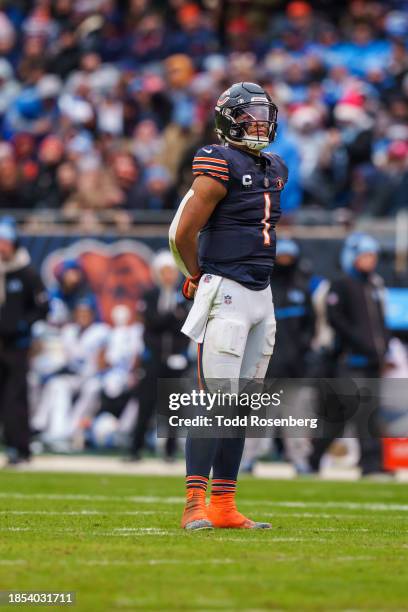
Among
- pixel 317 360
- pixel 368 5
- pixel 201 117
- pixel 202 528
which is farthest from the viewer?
pixel 368 5

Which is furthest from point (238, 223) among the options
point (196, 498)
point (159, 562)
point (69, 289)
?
point (69, 289)

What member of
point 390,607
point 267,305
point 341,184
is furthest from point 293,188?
point 390,607

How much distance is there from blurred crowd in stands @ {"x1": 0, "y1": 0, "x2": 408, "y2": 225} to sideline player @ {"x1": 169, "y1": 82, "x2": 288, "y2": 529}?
28.5ft

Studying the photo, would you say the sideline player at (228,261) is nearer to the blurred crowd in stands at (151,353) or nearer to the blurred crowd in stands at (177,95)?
the blurred crowd in stands at (151,353)

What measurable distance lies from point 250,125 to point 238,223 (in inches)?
19.3

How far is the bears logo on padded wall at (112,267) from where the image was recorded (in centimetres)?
1603

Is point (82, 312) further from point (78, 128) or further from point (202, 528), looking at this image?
point (202, 528)

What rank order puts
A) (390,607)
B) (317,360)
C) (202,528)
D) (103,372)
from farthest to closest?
(103,372) < (317,360) < (202,528) < (390,607)

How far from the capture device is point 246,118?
7.00 metres

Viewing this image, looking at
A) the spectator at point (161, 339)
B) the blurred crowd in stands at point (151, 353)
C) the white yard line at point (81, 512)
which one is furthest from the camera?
the spectator at point (161, 339)

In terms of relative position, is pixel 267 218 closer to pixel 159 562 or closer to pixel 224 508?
pixel 224 508

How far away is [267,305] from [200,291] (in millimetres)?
350

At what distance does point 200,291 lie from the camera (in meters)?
6.88

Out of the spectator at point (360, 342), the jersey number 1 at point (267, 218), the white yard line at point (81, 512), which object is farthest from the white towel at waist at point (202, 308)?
the spectator at point (360, 342)
